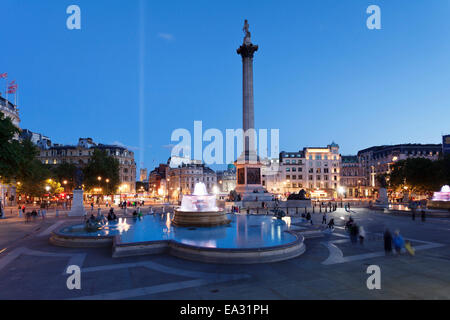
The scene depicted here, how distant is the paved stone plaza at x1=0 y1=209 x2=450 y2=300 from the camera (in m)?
9.27

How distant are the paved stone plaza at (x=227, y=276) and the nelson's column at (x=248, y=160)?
3358 centimetres

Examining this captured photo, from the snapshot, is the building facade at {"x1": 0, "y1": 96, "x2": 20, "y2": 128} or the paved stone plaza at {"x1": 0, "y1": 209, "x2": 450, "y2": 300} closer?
the paved stone plaza at {"x1": 0, "y1": 209, "x2": 450, "y2": 300}

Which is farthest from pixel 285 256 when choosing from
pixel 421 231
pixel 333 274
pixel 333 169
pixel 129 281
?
pixel 333 169

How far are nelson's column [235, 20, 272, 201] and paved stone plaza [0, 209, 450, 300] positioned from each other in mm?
33584

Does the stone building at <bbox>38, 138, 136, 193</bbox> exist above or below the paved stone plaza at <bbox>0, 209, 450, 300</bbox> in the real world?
above

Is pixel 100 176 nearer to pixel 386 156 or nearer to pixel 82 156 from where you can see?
pixel 82 156

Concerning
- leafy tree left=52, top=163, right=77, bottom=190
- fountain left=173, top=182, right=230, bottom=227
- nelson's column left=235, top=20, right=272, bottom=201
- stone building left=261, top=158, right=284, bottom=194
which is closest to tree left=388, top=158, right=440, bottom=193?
nelson's column left=235, top=20, right=272, bottom=201

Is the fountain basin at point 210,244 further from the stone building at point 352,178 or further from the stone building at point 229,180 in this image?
the stone building at point 229,180

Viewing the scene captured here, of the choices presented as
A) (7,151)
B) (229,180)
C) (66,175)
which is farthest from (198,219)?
(229,180)

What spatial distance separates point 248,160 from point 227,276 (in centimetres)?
4158

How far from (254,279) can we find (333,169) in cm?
10200

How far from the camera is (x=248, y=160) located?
52.2m

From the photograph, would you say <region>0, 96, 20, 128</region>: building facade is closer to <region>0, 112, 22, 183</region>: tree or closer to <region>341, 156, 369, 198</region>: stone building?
<region>0, 112, 22, 183</region>: tree
